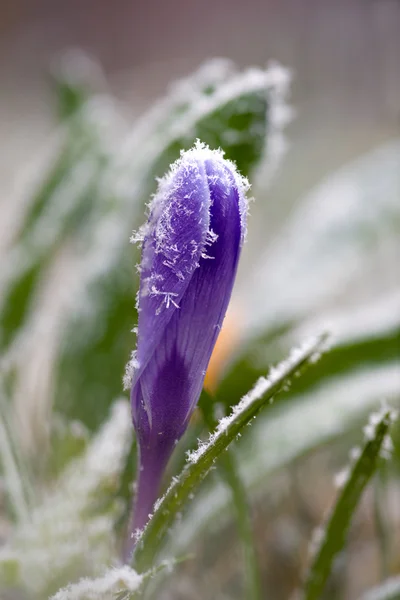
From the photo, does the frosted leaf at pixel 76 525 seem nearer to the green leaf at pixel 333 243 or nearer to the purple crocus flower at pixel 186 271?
the purple crocus flower at pixel 186 271

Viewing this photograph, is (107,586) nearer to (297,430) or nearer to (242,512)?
(242,512)

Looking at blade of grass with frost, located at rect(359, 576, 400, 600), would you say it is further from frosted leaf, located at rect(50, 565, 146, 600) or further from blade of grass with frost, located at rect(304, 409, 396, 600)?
frosted leaf, located at rect(50, 565, 146, 600)

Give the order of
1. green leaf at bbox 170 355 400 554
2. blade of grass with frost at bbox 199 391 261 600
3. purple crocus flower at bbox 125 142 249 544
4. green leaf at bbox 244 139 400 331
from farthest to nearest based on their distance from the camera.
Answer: green leaf at bbox 244 139 400 331 < green leaf at bbox 170 355 400 554 < blade of grass with frost at bbox 199 391 261 600 < purple crocus flower at bbox 125 142 249 544

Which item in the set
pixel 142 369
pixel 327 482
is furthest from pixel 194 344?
pixel 327 482

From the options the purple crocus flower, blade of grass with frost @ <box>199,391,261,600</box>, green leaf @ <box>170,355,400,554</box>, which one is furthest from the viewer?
green leaf @ <box>170,355,400,554</box>

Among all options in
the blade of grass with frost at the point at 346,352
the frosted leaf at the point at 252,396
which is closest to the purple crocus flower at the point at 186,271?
the frosted leaf at the point at 252,396

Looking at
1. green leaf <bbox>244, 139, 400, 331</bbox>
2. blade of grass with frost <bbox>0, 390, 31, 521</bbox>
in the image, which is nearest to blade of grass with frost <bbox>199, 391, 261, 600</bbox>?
blade of grass with frost <bbox>0, 390, 31, 521</bbox>
